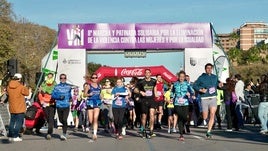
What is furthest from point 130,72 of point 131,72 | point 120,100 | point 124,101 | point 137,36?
point 120,100

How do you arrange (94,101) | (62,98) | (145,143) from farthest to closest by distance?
(94,101) < (62,98) < (145,143)

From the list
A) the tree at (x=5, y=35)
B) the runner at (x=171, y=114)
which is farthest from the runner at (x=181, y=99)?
the tree at (x=5, y=35)

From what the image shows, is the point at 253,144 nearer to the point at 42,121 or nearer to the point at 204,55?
the point at 42,121

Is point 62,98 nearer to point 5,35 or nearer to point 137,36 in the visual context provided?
point 137,36

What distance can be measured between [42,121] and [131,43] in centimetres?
804

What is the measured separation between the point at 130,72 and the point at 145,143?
Result: 12.5 meters

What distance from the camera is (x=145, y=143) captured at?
13.6m

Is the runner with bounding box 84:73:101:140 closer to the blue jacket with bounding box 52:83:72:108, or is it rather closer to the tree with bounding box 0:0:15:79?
the blue jacket with bounding box 52:83:72:108

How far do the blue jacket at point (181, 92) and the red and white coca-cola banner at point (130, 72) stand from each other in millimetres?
10721

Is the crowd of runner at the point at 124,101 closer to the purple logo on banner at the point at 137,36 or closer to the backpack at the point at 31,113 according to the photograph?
the backpack at the point at 31,113

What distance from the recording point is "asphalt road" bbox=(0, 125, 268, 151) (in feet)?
40.7

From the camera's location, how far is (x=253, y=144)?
43.0 feet

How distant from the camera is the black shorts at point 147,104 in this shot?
586 inches

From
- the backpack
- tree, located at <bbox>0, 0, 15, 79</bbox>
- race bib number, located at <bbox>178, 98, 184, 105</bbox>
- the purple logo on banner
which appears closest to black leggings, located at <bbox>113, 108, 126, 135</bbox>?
race bib number, located at <bbox>178, 98, 184, 105</bbox>
